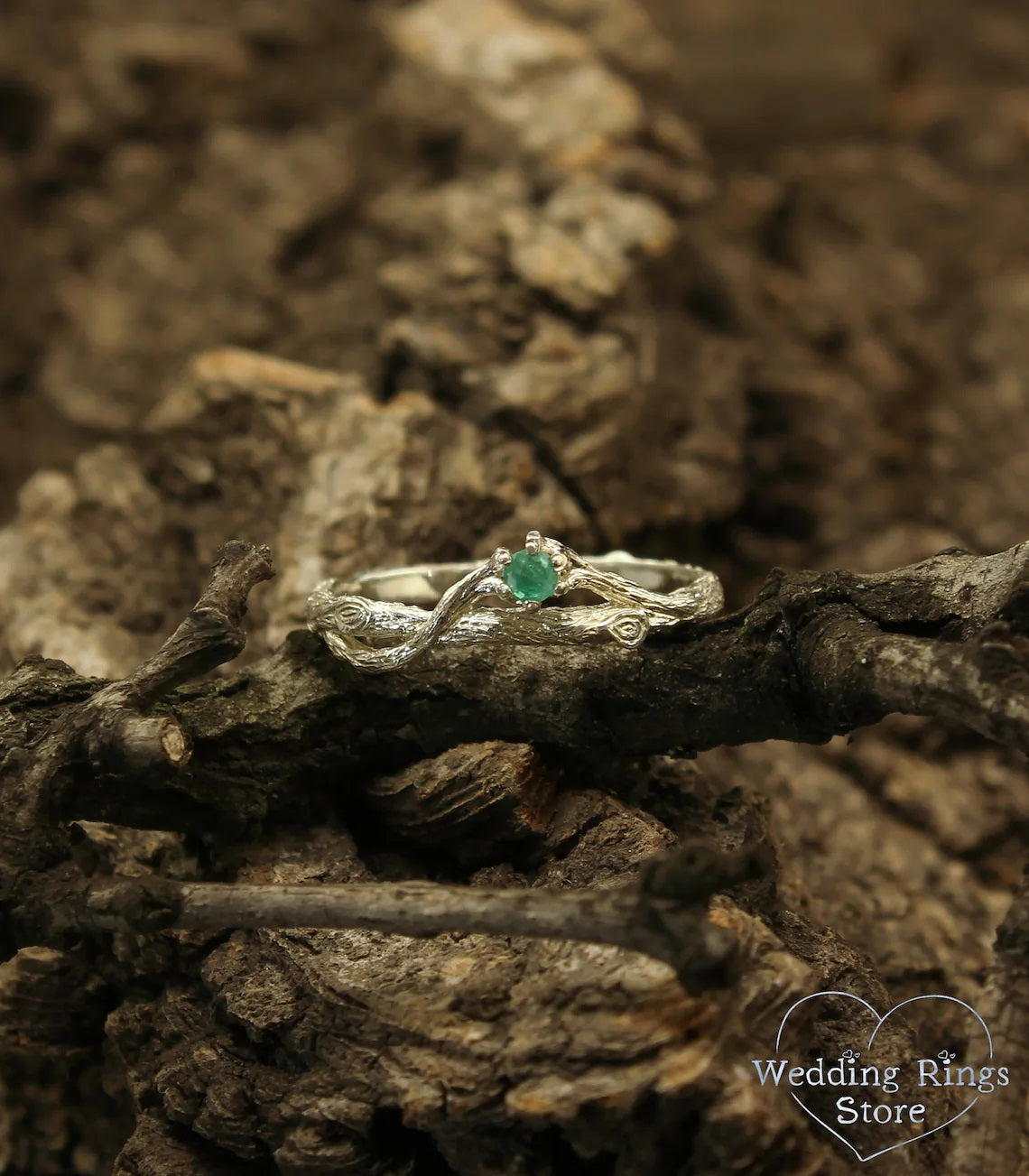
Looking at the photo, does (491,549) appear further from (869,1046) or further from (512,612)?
(869,1046)

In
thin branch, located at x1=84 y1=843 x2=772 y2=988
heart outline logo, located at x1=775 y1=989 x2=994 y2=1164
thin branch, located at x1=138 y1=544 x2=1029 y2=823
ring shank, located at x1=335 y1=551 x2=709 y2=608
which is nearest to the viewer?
thin branch, located at x1=84 y1=843 x2=772 y2=988

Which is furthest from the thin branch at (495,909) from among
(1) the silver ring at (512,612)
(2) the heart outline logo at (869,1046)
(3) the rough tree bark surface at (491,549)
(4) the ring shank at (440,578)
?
(4) the ring shank at (440,578)

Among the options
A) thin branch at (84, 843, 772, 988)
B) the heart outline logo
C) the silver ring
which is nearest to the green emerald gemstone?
the silver ring

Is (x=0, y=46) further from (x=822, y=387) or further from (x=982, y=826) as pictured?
(x=982, y=826)

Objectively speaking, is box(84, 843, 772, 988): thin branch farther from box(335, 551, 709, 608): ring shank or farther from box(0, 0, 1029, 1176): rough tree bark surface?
box(335, 551, 709, 608): ring shank

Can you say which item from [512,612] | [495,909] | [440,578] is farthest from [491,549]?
[495,909]

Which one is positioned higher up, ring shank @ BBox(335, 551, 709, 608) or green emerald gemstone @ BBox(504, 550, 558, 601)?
green emerald gemstone @ BBox(504, 550, 558, 601)

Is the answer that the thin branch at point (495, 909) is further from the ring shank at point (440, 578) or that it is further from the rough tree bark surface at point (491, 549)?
the ring shank at point (440, 578)

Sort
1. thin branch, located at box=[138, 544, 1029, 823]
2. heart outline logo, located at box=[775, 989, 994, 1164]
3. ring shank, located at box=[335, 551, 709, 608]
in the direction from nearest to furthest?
heart outline logo, located at box=[775, 989, 994, 1164], thin branch, located at box=[138, 544, 1029, 823], ring shank, located at box=[335, 551, 709, 608]
